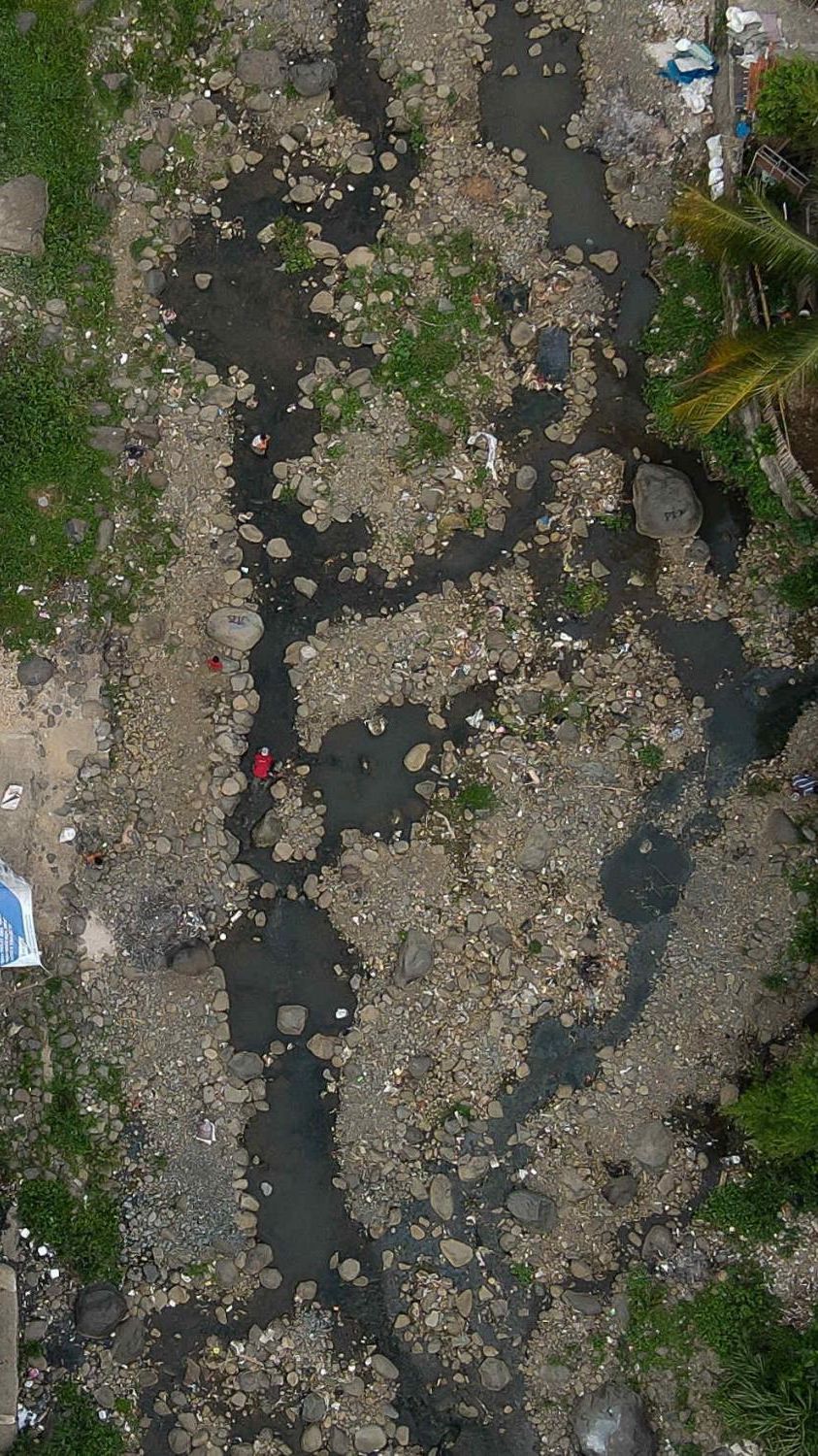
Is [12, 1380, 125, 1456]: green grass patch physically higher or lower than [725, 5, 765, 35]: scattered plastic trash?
lower

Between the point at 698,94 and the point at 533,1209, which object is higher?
the point at 698,94

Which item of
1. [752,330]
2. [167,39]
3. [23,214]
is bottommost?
[23,214]

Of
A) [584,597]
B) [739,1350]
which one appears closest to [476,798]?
[584,597]

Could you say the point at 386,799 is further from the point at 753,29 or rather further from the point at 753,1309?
the point at 753,29

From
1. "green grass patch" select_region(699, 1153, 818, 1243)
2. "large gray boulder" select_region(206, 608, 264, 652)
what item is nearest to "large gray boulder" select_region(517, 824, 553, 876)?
"large gray boulder" select_region(206, 608, 264, 652)

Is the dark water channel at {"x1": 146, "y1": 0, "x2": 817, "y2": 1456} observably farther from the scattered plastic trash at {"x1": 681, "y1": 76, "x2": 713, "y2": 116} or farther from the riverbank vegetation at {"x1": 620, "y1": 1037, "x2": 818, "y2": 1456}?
the riverbank vegetation at {"x1": 620, "y1": 1037, "x2": 818, "y2": 1456}

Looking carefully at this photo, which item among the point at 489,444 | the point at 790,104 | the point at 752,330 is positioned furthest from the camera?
the point at 489,444

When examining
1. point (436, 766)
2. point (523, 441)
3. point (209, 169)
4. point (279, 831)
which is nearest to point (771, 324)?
point (523, 441)
